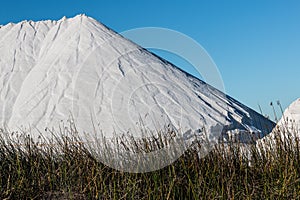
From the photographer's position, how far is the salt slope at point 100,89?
1025 cm

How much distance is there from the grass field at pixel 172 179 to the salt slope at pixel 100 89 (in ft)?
13.4

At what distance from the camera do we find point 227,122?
10.5m

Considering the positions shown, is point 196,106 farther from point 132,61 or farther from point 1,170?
point 1,170

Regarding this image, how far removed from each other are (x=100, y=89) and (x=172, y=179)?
279 inches

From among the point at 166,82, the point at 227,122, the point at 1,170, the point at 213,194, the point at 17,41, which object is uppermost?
the point at 17,41

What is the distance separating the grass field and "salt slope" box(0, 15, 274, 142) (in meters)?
4.08

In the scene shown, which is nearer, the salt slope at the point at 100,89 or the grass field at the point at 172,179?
the grass field at the point at 172,179

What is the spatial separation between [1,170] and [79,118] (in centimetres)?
527

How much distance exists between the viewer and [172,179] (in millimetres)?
4398

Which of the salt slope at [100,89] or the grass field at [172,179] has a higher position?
the salt slope at [100,89]

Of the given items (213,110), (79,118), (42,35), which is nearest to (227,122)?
(213,110)

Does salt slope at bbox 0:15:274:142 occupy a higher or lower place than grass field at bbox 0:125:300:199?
higher

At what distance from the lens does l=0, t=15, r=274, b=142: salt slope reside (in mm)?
10250

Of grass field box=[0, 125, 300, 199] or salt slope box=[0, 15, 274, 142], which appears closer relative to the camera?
grass field box=[0, 125, 300, 199]
